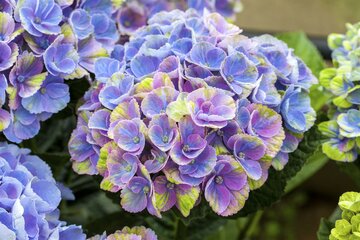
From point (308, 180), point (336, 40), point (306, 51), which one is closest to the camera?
point (336, 40)

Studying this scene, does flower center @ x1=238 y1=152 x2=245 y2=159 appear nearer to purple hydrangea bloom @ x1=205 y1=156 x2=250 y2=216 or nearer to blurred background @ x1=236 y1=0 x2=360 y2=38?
purple hydrangea bloom @ x1=205 y1=156 x2=250 y2=216

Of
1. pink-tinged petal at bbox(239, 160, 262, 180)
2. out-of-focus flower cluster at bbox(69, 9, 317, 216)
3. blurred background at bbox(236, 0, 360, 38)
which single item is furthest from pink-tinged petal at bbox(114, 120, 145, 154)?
blurred background at bbox(236, 0, 360, 38)

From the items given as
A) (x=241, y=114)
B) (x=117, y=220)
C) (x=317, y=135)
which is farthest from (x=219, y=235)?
(x=241, y=114)

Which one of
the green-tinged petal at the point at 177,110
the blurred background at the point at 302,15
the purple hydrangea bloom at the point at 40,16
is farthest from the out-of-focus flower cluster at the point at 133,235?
the blurred background at the point at 302,15

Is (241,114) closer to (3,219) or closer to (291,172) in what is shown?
(291,172)

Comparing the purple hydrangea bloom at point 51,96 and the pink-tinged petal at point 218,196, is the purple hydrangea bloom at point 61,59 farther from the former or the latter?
the pink-tinged petal at point 218,196

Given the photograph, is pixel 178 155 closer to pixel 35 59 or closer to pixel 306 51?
pixel 35 59

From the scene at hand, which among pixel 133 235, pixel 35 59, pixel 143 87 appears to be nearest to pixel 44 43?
pixel 35 59
